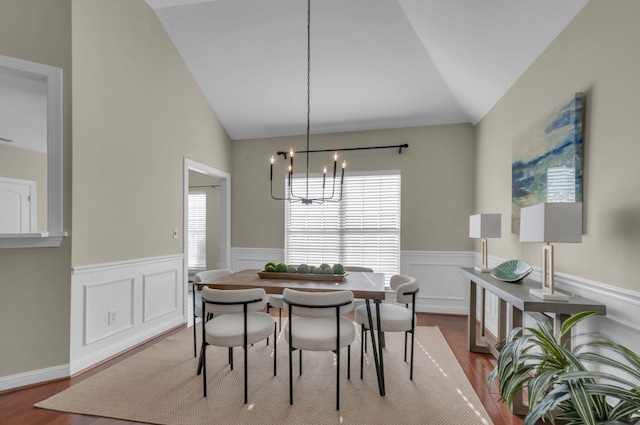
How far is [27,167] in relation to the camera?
4.70 meters

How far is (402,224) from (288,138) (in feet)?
7.43

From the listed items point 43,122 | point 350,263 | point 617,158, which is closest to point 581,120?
point 617,158

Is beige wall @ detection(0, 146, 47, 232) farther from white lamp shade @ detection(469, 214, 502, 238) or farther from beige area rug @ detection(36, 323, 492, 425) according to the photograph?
white lamp shade @ detection(469, 214, 502, 238)

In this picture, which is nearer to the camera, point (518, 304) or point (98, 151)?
point (518, 304)

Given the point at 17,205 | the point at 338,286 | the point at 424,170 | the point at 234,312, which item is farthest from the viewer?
the point at 17,205

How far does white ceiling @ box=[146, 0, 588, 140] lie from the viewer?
256cm

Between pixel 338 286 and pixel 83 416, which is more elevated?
pixel 338 286

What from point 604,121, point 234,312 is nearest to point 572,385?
point 604,121

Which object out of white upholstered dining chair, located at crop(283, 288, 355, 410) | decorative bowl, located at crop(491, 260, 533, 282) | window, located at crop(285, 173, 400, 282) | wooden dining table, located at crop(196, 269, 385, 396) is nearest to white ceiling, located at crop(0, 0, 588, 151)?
window, located at crop(285, 173, 400, 282)

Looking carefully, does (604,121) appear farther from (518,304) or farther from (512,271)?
(512,271)

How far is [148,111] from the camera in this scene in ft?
11.1

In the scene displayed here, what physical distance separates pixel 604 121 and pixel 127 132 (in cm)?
388

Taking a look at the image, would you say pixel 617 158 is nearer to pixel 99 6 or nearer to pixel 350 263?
pixel 350 263

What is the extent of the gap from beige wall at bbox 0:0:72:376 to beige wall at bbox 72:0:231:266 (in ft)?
0.26
